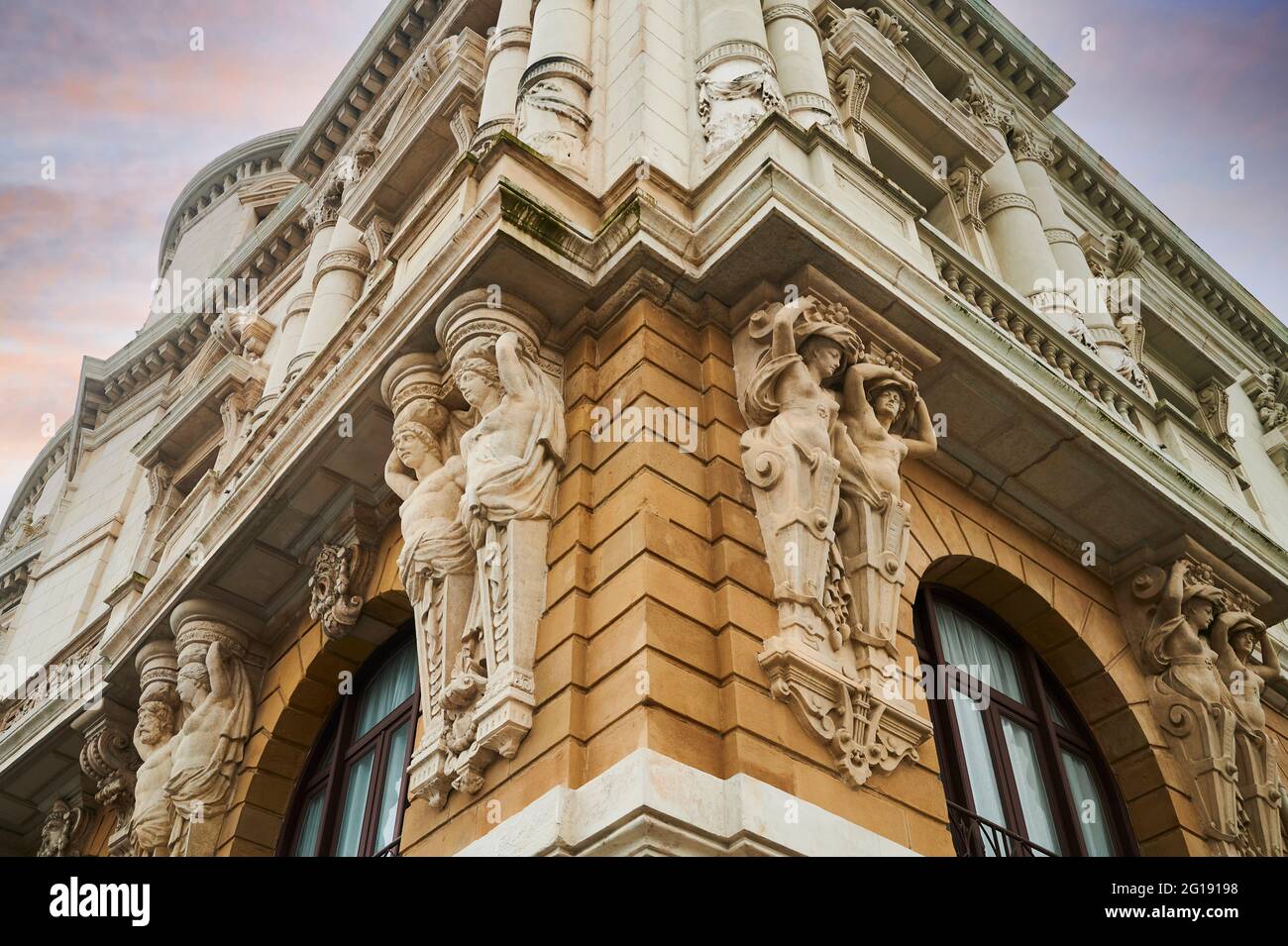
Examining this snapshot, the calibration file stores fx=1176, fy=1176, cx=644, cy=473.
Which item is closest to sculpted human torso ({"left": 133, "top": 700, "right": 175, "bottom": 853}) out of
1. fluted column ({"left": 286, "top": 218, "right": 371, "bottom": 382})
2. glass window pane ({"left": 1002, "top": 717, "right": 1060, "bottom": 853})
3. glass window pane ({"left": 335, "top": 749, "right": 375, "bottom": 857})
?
glass window pane ({"left": 335, "top": 749, "right": 375, "bottom": 857})

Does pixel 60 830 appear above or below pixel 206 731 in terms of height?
above

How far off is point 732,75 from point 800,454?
484 cm

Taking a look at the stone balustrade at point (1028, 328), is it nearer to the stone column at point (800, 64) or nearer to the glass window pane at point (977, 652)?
the stone column at point (800, 64)

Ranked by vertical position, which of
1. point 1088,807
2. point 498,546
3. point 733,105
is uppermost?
point 733,105

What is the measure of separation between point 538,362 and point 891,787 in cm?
433

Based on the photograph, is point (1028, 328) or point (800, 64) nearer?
point (1028, 328)

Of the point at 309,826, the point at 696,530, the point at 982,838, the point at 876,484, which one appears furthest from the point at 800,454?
the point at 309,826

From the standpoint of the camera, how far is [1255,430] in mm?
22516

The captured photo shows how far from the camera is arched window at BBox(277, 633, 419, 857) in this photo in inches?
428

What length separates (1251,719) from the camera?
11.3m

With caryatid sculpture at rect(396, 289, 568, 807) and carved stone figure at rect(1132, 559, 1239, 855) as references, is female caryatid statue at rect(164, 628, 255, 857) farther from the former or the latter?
carved stone figure at rect(1132, 559, 1239, 855)

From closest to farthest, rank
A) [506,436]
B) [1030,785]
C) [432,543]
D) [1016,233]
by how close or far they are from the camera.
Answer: [506,436], [432,543], [1030,785], [1016,233]

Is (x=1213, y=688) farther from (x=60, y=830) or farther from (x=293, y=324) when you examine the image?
(x=60, y=830)
